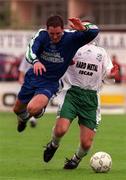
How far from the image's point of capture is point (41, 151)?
16.6 meters

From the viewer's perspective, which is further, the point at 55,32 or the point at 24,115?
the point at 24,115

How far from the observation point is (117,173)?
42.6ft

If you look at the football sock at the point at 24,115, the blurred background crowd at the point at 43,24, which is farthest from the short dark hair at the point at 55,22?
the blurred background crowd at the point at 43,24

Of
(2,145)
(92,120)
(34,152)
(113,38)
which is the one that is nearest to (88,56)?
(92,120)

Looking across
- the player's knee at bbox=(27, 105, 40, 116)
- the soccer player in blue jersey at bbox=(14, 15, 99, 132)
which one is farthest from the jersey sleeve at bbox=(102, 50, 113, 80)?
the player's knee at bbox=(27, 105, 40, 116)

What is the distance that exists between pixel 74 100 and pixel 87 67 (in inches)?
21.8

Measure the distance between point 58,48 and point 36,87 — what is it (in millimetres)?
802

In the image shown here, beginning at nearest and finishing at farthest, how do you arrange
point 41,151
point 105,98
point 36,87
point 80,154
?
point 80,154 < point 36,87 < point 41,151 < point 105,98

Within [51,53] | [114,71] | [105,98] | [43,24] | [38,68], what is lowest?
[43,24]

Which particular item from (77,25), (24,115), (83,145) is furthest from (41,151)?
(77,25)

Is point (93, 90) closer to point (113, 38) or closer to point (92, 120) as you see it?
point (92, 120)

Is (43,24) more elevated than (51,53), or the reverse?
(51,53)

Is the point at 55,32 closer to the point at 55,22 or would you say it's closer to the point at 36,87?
the point at 55,22

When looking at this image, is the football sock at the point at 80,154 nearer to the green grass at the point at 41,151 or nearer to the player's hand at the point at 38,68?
the green grass at the point at 41,151
